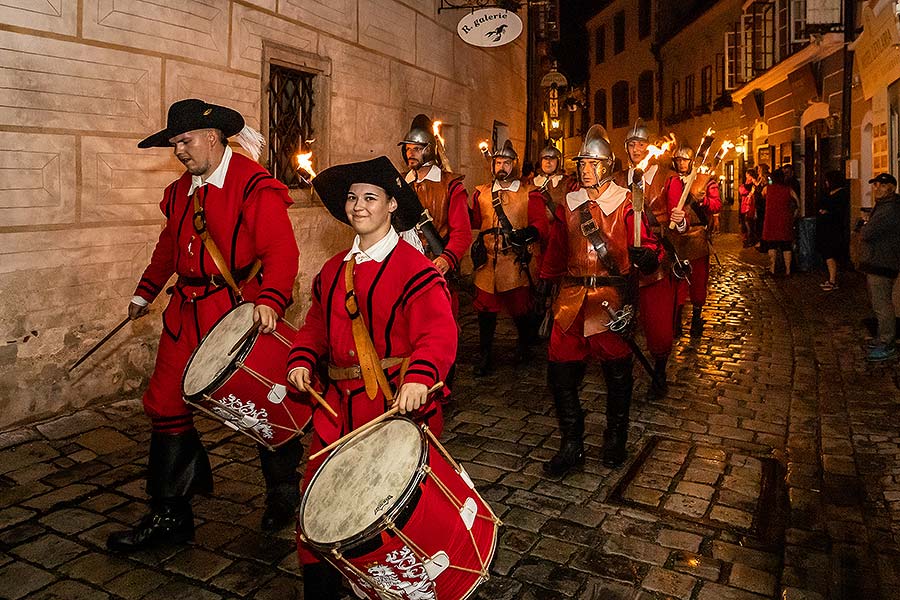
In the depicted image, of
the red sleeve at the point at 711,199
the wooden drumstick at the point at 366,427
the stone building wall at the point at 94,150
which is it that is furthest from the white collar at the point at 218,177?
the red sleeve at the point at 711,199

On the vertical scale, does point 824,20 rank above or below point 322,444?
above

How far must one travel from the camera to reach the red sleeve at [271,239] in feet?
11.7

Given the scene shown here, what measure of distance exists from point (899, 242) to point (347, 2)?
6.62 meters

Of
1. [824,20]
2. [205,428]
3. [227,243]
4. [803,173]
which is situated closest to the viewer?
[227,243]

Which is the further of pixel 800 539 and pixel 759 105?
pixel 759 105

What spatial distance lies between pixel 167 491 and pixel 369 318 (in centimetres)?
161

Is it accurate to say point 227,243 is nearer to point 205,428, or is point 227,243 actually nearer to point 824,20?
point 205,428

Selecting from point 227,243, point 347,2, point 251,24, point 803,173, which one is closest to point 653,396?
point 227,243

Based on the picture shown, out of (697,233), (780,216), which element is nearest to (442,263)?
(697,233)

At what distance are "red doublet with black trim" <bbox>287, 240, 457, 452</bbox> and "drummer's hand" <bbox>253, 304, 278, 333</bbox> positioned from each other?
407mm

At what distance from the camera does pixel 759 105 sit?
74.0 feet

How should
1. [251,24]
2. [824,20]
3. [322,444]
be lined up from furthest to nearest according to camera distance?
[824,20]
[251,24]
[322,444]

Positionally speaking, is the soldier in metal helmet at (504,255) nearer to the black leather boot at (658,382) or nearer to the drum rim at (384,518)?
the black leather boot at (658,382)

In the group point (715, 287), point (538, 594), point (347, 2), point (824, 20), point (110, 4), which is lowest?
point (538, 594)
